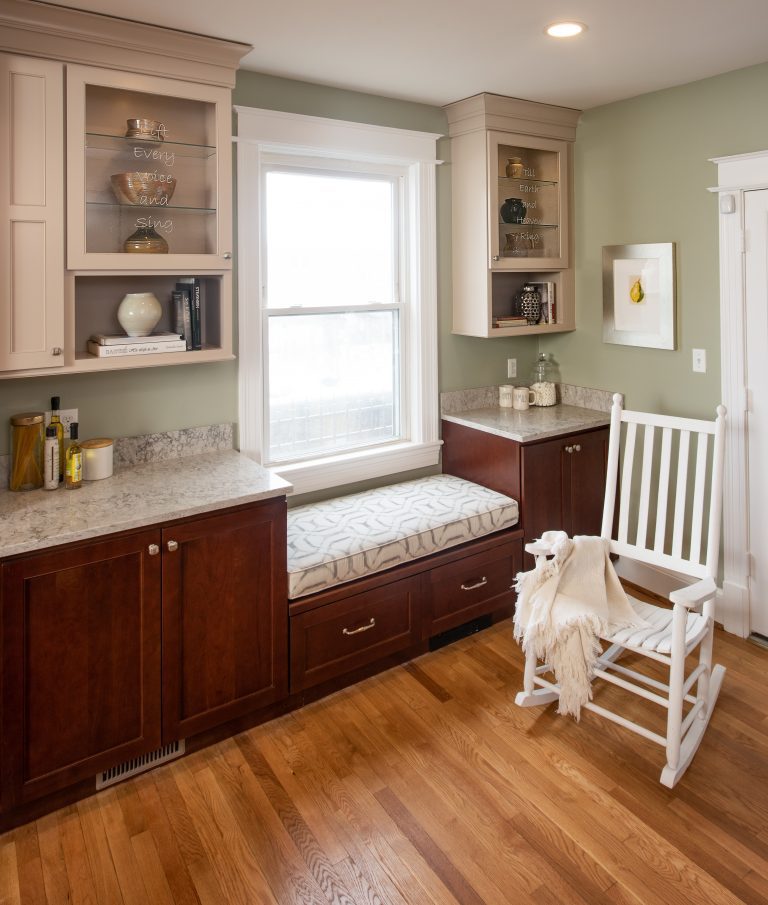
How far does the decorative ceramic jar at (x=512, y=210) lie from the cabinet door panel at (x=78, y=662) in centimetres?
233

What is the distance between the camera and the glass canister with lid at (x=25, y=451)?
7.66 ft

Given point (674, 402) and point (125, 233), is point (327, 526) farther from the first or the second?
point (674, 402)

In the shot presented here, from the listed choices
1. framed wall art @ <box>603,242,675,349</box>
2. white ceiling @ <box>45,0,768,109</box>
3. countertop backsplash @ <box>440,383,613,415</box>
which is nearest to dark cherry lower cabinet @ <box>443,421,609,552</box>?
countertop backsplash @ <box>440,383,613,415</box>

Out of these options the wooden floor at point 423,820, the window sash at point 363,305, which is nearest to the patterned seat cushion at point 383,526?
the window sash at point 363,305

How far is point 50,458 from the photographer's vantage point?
233 centimetres

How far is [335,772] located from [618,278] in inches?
105

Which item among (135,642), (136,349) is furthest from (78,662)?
(136,349)

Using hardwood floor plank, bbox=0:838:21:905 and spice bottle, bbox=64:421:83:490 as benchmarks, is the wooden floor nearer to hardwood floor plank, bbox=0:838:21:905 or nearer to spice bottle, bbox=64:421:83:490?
hardwood floor plank, bbox=0:838:21:905

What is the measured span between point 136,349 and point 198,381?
0.43 meters

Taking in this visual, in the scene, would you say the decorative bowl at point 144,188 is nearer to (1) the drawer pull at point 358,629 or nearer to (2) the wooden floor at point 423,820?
(1) the drawer pull at point 358,629

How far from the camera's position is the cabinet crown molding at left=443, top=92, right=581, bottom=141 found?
3179 mm

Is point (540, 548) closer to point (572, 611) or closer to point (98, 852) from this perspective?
point (572, 611)

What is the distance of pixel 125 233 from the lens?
94.2 inches

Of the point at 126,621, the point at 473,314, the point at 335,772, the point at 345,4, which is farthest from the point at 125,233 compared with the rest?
the point at 335,772
